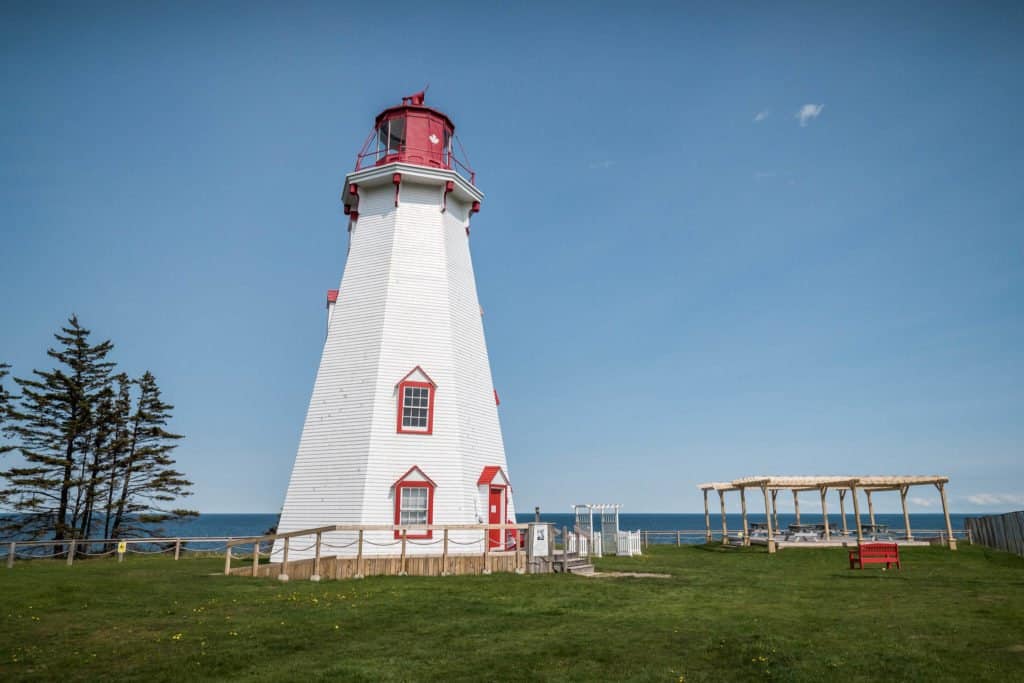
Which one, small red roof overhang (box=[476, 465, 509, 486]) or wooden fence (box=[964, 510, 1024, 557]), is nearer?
small red roof overhang (box=[476, 465, 509, 486])

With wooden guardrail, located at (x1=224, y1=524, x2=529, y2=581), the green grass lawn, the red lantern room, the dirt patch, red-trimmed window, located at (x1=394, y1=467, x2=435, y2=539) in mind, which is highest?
the red lantern room

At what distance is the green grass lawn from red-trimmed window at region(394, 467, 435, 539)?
3.64 meters

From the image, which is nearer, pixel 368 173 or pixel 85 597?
pixel 85 597

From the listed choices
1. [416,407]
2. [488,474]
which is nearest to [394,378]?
[416,407]

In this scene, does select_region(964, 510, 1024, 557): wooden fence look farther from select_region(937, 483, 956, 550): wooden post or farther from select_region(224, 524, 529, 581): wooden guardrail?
select_region(224, 524, 529, 581): wooden guardrail

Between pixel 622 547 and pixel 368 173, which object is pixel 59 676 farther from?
pixel 622 547

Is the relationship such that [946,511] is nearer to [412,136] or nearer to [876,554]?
[876,554]

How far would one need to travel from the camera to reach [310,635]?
1089 cm

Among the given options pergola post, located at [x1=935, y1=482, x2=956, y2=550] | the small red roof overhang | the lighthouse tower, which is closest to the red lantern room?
the lighthouse tower

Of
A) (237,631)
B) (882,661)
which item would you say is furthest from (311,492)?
(882,661)

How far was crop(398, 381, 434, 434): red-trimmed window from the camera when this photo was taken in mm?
22203

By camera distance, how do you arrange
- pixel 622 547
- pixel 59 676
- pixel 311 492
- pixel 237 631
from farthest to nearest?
pixel 622 547 < pixel 311 492 < pixel 237 631 < pixel 59 676

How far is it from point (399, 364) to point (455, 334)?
2.38 meters

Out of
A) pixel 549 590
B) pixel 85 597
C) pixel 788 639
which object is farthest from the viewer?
pixel 549 590
